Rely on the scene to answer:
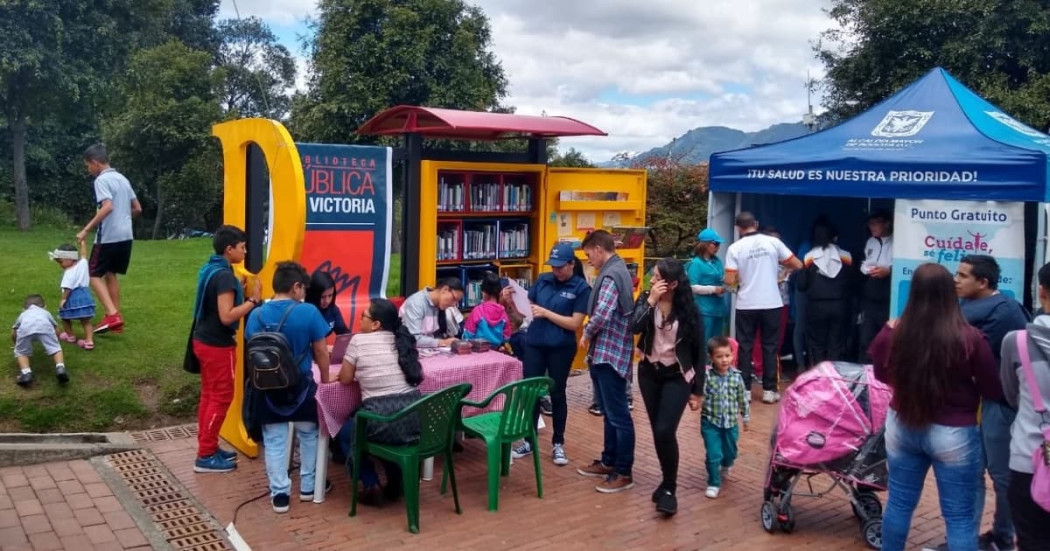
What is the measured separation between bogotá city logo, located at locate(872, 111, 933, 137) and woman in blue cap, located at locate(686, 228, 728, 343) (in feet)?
6.65

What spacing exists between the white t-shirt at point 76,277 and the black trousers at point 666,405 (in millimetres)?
5127

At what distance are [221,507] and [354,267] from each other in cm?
247

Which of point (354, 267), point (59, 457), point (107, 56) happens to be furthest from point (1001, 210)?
point (107, 56)

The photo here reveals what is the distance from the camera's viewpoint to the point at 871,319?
8914 mm

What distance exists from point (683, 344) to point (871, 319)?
4300 mm

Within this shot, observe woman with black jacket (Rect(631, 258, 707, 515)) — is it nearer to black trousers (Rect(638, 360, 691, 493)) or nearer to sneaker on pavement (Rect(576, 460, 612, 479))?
black trousers (Rect(638, 360, 691, 493))

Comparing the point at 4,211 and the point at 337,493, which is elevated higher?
the point at 4,211

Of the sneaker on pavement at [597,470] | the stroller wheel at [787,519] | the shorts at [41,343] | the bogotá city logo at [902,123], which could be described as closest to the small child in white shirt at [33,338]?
the shorts at [41,343]

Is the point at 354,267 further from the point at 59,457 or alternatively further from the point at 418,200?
the point at 59,457

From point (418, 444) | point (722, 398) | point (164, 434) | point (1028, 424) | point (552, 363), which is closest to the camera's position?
point (1028, 424)

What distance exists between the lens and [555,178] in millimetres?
9289

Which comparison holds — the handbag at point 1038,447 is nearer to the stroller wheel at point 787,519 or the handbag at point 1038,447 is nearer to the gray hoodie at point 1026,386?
the gray hoodie at point 1026,386

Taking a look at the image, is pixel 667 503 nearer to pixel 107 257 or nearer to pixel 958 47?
pixel 107 257

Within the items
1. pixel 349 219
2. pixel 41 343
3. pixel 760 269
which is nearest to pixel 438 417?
pixel 349 219
